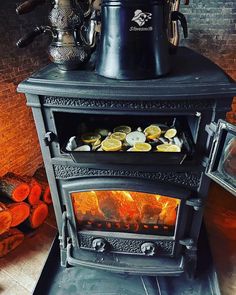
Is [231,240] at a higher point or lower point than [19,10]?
lower

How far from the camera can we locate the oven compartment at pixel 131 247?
1.19 metres

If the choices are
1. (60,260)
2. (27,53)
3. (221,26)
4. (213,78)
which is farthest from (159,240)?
(27,53)

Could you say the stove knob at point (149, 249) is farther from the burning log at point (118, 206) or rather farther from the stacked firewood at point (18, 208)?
the stacked firewood at point (18, 208)

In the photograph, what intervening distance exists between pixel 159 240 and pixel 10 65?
1.33m

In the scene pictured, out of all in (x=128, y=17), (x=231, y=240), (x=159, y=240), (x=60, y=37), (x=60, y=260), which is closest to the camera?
(x=128, y=17)

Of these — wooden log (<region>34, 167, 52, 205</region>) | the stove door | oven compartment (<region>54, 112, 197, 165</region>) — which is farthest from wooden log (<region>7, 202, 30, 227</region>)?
the stove door

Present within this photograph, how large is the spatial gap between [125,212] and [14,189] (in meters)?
0.71

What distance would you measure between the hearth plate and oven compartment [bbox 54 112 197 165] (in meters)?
0.71

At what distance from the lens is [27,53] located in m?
1.76

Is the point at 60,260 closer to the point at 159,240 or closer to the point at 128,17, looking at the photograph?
the point at 159,240

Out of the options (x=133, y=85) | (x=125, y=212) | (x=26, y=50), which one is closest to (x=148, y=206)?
(x=125, y=212)

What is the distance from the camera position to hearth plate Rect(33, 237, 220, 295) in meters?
1.30

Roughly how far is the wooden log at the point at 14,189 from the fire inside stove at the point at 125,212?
0.51 metres

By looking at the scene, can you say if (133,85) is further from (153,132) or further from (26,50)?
(26,50)
